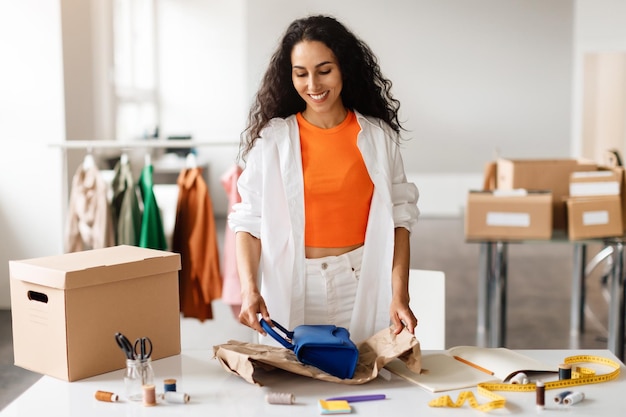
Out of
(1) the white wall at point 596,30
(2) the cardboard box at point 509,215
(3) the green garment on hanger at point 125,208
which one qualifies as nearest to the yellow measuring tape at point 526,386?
(2) the cardboard box at point 509,215

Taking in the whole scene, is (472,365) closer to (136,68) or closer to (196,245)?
(196,245)

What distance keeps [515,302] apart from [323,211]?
3.79m

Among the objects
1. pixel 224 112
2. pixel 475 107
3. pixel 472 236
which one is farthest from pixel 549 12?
pixel 472 236

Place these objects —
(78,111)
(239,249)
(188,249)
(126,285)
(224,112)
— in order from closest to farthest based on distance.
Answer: (126,285)
(239,249)
(188,249)
(78,111)
(224,112)

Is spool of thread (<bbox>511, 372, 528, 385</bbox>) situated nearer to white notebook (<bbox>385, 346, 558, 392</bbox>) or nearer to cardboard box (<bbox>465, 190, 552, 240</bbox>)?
white notebook (<bbox>385, 346, 558, 392</bbox>)

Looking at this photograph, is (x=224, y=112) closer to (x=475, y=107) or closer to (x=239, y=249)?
(x=475, y=107)

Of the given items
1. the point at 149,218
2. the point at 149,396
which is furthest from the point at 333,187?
the point at 149,218

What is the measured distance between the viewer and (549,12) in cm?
952

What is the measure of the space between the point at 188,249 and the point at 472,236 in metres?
1.38

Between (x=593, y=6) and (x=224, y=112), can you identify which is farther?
(x=224, y=112)

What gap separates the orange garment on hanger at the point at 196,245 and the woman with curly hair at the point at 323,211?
1540 millimetres

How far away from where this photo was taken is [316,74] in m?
2.08

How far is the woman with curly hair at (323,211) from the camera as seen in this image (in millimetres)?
2150

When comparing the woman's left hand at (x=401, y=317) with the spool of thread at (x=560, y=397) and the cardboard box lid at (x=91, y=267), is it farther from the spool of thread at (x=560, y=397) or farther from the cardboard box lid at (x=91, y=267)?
the cardboard box lid at (x=91, y=267)
